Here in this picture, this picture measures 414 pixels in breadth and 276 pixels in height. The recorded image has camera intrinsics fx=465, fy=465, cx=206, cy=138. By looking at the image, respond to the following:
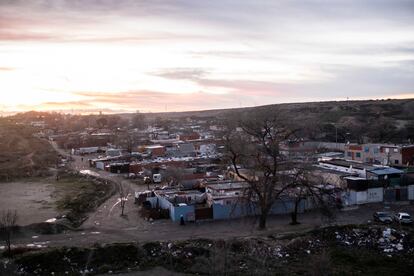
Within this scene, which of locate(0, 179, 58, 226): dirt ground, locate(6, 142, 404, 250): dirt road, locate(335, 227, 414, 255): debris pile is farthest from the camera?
locate(0, 179, 58, 226): dirt ground

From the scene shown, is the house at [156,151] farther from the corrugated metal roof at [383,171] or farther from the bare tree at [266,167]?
the bare tree at [266,167]

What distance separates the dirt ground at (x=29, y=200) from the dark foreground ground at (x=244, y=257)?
24.7 feet

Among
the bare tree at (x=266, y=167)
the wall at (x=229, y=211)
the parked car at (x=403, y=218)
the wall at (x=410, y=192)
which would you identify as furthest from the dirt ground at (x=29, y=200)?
the wall at (x=410, y=192)

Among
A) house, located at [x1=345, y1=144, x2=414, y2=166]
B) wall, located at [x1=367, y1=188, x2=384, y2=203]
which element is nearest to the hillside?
house, located at [x1=345, y1=144, x2=414, y2=166]

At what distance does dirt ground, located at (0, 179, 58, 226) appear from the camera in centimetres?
2712

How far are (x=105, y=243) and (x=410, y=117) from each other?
245 feet

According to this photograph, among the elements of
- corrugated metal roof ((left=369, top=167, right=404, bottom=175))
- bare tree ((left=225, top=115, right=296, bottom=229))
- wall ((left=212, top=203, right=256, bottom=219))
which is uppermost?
bare tree ((left=225, top=115, right=296, bottom=229))

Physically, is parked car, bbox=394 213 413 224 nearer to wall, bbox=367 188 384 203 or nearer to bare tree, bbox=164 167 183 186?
wall, bbox=367 188 384 203

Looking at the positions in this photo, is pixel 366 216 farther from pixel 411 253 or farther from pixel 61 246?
pixel 61 246

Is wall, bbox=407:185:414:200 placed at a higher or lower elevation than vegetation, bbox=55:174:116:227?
higher

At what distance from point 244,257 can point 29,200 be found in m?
19.8

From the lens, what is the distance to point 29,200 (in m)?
32.7

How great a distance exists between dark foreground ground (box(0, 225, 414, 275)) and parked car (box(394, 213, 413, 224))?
1.75 m

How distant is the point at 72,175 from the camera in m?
44.4
